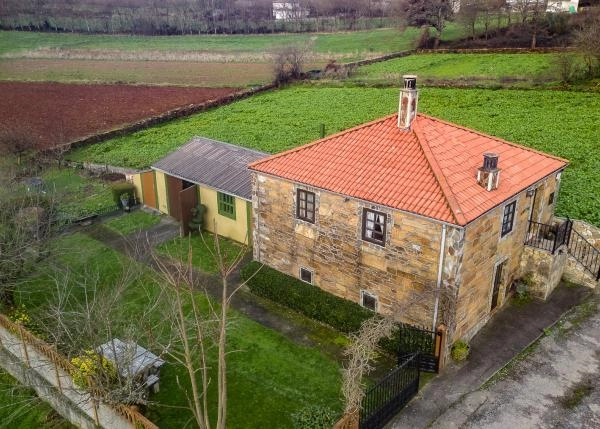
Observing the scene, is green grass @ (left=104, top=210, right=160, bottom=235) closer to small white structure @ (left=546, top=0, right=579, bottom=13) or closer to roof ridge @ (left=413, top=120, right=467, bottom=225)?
roof ridge @ (left=413, top=120, right=467, bottom=225)

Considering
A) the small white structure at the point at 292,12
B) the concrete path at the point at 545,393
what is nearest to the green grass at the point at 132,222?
the concrete path at the point at 545,393

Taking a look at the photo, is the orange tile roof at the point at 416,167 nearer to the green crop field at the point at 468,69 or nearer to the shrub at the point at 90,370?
the shrub at the point at 90,370

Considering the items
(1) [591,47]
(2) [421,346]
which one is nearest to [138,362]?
(2) [421,346]

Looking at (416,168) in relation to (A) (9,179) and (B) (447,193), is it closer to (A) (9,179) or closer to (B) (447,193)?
(B) (447,193)

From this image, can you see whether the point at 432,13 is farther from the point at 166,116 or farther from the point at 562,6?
the point at 166,116

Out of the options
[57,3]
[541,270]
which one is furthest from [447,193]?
[57,3]

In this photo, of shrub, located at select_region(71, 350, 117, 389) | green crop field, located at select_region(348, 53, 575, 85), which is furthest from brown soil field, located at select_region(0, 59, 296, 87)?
shrub, located at select_region(71, 350, 117, 389)
